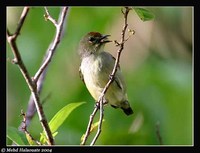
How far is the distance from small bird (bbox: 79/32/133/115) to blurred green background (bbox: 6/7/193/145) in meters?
0.25

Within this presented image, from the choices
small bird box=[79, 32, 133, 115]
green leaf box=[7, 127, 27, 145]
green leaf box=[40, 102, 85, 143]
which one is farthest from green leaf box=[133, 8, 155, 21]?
small bird box=[79, 32, 133, 115]

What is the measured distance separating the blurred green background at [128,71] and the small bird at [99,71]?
253 mm

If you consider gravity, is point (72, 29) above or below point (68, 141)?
above

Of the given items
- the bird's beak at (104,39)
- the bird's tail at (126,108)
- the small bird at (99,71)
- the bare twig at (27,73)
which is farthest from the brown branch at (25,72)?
the bird's tail at (126,108)

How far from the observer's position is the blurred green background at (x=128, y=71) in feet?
16.0

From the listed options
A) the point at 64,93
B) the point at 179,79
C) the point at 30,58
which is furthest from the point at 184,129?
the point at 30,58

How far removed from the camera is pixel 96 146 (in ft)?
11.2

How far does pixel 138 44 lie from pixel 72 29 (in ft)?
2.63

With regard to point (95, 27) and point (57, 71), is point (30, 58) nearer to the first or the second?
point (57, 71)

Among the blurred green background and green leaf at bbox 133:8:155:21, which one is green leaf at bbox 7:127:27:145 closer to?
green leaf at bbox 133:8:155:21

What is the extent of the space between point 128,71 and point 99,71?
4.09 feet

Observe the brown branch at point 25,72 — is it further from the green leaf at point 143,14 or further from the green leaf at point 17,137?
the green leaf at point 143,14

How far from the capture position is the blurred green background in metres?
4.89

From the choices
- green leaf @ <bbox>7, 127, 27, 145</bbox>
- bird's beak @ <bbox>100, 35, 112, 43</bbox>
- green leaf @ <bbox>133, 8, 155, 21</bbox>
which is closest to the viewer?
green leaf @ <bbox>133, 8, 155, 21</bbox>
